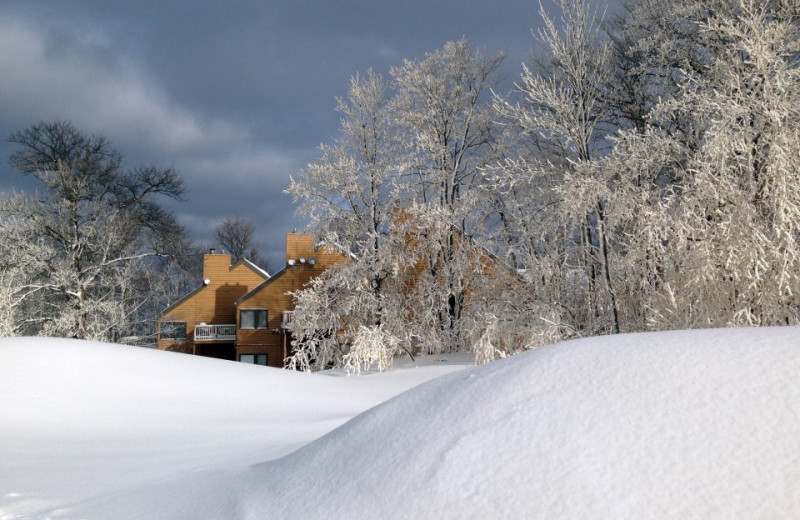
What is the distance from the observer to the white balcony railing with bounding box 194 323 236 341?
28.8 m

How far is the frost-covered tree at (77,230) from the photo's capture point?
1966cm

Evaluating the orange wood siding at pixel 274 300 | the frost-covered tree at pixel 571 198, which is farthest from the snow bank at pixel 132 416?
the orange wood siding at pixel 274 300

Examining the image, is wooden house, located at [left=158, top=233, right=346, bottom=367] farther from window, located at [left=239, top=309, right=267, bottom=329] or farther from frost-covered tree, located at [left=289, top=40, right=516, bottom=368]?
frost-covered tree, located at [left=289, top=40, right=516, bottom=368]

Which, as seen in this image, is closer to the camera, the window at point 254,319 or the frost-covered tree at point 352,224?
the frost-covered tree at point 352,224

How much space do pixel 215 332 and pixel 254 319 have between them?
273 centimetres

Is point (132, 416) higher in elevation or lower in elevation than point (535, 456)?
lower

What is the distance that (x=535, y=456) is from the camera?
296 centimetres

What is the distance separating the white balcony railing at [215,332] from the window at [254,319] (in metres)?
1.85

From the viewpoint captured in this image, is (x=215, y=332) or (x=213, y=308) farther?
(x=213, y=308)

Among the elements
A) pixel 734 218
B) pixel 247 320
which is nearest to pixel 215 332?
pixel 247 320

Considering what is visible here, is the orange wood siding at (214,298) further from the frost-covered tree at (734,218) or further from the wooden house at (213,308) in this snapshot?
the frost-covered tree at (734,218)

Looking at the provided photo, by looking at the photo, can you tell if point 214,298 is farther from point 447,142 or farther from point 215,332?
point 447,142

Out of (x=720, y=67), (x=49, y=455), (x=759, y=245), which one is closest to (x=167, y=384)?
(x=49, y=455)

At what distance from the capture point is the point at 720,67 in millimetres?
12094
